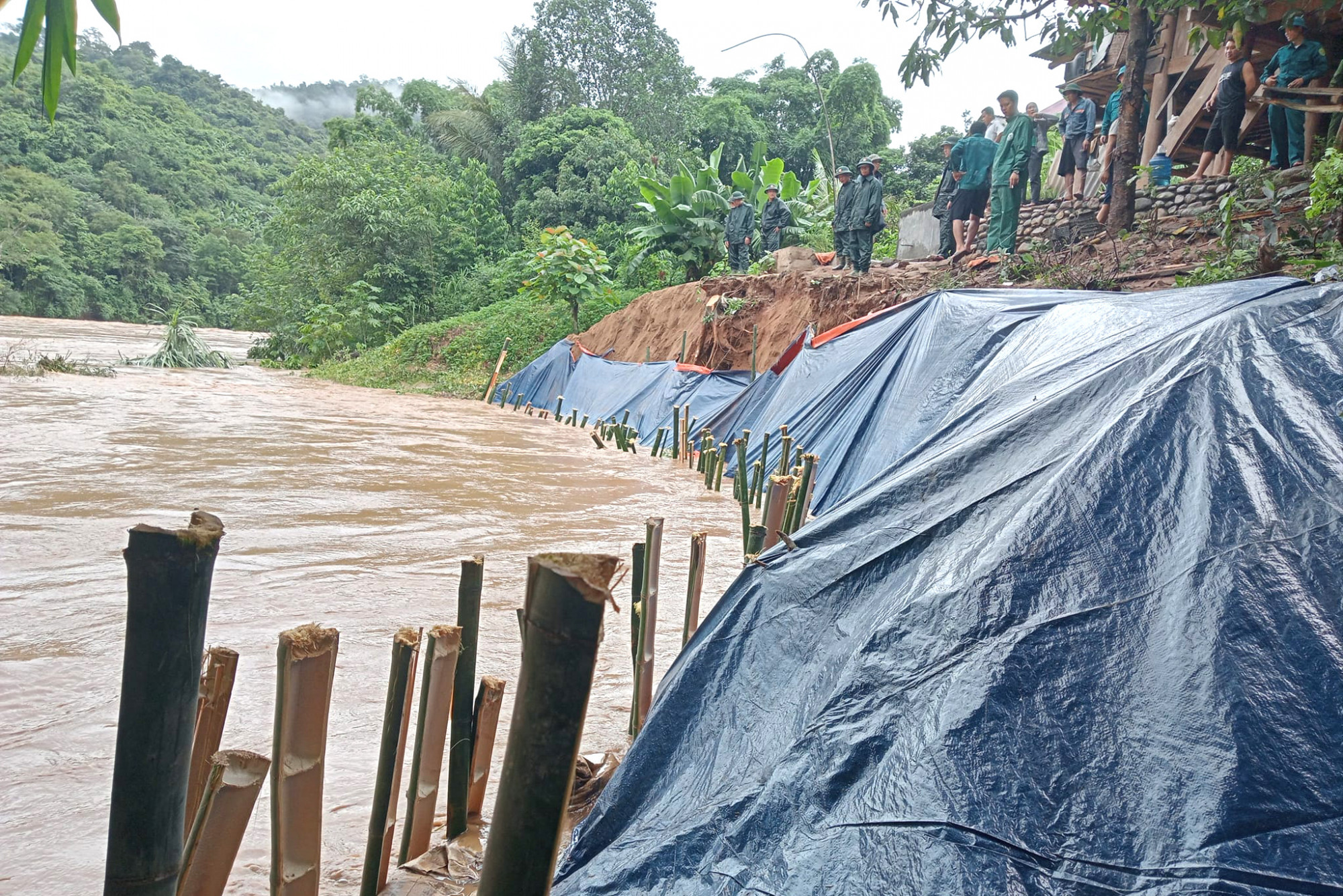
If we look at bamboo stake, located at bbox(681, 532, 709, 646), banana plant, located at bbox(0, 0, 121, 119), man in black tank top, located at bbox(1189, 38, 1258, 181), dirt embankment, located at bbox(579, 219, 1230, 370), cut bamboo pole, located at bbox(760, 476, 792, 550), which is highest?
man in black tank top, located at bbox(1189, 38, 1258, 181)

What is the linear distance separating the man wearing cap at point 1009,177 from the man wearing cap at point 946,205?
2.50 ft

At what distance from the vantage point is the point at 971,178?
417 inches

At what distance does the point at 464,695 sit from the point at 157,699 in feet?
3.25

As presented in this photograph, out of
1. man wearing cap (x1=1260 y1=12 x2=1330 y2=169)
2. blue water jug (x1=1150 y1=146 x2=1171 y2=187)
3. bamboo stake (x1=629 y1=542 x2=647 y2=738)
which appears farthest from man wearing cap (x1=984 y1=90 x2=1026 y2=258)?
bamboo stake (x1=629 y1=542 x2=647 y2=738)

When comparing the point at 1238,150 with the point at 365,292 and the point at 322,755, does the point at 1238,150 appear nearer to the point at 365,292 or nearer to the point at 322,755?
the point at 322,755

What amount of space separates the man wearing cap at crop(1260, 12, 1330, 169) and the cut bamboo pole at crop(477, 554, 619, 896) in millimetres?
Answer: 8831

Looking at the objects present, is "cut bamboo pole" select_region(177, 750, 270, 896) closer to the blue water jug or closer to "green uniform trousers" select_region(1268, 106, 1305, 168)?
"green uniform trousers" select_region(1268, 106, 1305, 168)

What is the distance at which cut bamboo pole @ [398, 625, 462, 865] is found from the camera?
5.64ft

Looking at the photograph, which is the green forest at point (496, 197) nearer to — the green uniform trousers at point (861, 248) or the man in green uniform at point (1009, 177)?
the green uniform trousers at point (861, 248)

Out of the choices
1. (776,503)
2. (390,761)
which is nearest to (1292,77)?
(776,503)

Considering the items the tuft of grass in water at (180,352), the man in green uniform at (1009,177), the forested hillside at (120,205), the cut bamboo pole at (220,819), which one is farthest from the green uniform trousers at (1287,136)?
the forested hillside at (120,205)

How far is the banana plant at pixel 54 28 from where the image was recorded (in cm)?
135

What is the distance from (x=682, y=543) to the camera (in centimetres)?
542

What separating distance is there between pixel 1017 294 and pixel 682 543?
2594mm
